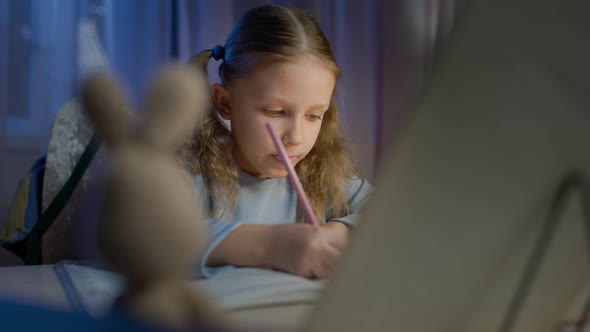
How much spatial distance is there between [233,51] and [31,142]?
0.71m

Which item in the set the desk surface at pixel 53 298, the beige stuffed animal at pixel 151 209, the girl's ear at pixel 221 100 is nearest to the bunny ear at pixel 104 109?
the beige stuffed animal at pixel 151 209

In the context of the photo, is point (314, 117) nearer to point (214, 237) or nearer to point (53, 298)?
point (214, 237)

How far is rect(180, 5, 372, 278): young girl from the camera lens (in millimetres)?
883

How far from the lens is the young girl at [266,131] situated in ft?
2.90

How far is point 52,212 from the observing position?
89cm

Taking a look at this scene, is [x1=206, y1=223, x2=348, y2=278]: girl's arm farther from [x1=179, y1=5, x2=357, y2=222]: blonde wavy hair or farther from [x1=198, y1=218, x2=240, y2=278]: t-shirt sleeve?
[x1=179, y1=5, x2=357, y2=222]: blonde wavy hair

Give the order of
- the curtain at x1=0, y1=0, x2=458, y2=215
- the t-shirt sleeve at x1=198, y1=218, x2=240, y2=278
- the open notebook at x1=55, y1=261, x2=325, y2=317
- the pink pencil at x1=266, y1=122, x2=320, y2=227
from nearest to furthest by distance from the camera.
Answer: the open notebook at x1=55, y1=261, x2=325, y2=317, the t-shirt sleeve at x1=198, y1=218, x2=240, y2=278, the pink pencil at x1=266, y1=122, x2=320, y2=227, the curtain at x1=0, y1=0, x2=458, y2=215

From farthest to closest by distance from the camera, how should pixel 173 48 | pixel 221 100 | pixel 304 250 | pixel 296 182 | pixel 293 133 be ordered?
pixel 173 48 → pixel 221 100 → pixel 293 133 → pixel 296 182 → pixel 304 250

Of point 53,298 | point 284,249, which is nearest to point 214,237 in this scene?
point 284,249

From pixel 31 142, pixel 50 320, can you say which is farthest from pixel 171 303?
pixel 31 142

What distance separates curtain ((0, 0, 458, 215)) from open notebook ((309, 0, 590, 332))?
1.05 metres

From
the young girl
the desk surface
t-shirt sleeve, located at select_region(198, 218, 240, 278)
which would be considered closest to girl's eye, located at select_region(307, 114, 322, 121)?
the young girl

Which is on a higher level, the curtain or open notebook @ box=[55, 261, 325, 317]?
the curtain

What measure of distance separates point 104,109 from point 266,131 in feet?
2.03
